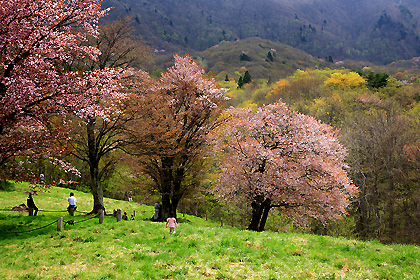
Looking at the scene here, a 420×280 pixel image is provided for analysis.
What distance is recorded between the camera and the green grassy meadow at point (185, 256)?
10242mm

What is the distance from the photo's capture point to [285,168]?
22.7 metres

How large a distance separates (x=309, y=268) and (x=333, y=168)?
45.0 ft

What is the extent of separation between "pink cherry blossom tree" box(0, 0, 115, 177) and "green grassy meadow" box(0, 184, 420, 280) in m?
4.28

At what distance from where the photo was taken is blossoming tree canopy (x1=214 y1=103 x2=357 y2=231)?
2264 cm

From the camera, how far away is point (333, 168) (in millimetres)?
22797

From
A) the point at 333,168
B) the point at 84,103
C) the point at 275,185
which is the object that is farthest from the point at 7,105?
the point at 333,168

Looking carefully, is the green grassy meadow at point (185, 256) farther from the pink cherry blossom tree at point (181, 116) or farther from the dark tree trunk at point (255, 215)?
the dark tree trunk at point (255, 215)

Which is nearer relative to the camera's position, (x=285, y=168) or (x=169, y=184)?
(x=285, y=168)

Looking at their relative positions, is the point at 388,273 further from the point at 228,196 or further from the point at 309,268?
the point at 228,196

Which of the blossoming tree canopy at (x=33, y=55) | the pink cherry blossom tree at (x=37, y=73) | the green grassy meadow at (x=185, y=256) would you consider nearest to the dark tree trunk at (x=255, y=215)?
the green grassy meadow at (x=185, y=256)

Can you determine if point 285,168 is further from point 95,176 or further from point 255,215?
point 95,176

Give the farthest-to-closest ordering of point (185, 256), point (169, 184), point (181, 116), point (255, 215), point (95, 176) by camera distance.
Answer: point (169, 184) → point (181, 116) → point (255, 215) → point (95, 176) → point (185, 256)

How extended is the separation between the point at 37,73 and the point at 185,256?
10.5 metres

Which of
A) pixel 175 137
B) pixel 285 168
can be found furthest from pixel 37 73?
pixel 285 168
